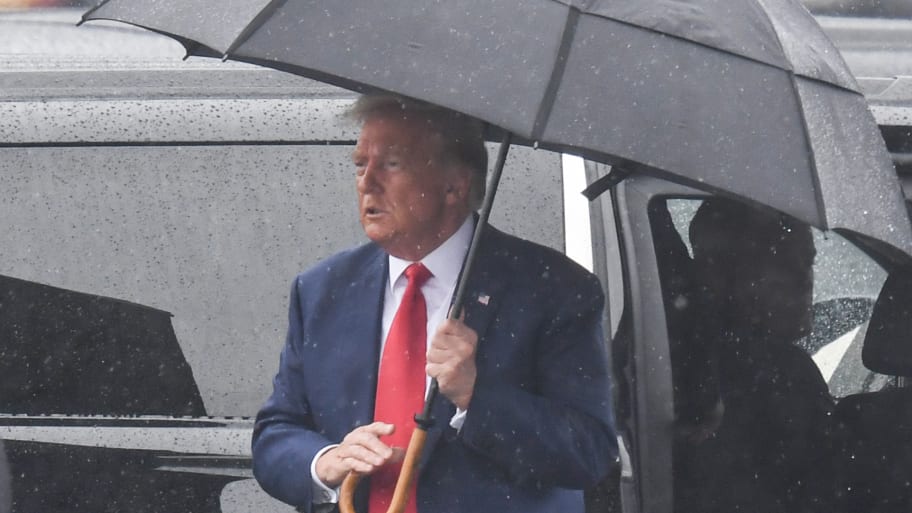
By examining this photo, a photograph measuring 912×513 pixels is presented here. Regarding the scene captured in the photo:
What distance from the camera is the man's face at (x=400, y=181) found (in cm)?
241

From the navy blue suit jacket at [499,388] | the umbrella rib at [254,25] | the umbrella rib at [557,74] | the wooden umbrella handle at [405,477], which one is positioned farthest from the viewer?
the navy blue suit jacket at [499,388]

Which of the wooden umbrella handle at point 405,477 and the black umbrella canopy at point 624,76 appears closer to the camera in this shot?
the black umbrella canopy at point 624,76

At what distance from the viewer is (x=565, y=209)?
Result: 9.78 feet

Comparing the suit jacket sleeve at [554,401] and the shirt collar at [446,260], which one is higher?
the shirt collar at [446,260]

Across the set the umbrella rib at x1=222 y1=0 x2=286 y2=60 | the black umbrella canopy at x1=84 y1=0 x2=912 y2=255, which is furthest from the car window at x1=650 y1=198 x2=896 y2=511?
the umbrella rib at x1=222 y1=0 x2=286 y2=60

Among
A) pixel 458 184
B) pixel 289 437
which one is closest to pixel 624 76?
pixel 458 184

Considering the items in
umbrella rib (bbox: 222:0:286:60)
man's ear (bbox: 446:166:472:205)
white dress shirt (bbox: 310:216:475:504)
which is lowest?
white dress shirt (bbox: 310:216:475:504)

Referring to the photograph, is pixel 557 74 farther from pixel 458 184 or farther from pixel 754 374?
pixel 754 374

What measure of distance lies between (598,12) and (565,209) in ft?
3.04

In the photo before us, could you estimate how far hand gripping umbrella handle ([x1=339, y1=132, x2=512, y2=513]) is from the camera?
2260 millimetres

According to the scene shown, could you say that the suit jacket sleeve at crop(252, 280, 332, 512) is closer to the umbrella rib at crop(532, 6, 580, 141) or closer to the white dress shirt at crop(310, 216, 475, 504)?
the white dress shirt at crop(310, 216, 475, 504)

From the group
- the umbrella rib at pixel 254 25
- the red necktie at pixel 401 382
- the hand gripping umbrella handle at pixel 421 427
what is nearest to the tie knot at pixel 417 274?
the red necktie at pixel 401 382

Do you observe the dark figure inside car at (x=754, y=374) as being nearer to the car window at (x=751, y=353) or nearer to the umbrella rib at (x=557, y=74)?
the car window at (x=751, y=353)

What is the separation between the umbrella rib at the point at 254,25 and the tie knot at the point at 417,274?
0.51 metres
